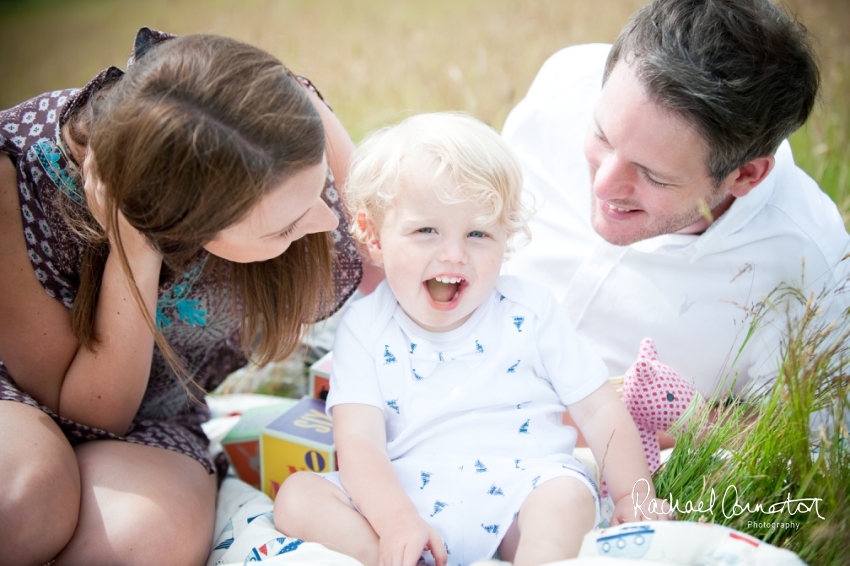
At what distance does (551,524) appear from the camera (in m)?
1.31

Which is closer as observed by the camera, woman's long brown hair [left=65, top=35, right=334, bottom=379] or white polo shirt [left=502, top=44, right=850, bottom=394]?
woman's long brown hair [left=65, top=35, right=334, bottom=379]

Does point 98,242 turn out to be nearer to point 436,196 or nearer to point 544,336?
point 436,196

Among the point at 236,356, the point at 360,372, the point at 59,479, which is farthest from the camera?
the point at 236,356

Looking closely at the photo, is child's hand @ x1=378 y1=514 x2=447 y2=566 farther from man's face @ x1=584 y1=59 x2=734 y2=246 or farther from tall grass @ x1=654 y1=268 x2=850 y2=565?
man's face @ x1=584 y1=59 x2=734 y2=246

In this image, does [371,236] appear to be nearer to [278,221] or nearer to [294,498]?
[278,221]

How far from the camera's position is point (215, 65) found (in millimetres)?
1254

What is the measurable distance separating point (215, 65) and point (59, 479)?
955 mm

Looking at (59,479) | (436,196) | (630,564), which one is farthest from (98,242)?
(630,564)

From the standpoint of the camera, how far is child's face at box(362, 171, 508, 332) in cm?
154

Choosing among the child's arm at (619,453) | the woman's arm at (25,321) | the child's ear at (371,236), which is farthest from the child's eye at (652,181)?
the woman's arm at (25,321)

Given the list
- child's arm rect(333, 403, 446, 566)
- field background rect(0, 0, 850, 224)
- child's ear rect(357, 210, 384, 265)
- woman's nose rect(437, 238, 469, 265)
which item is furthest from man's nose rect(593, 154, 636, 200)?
field background rect(0, 0, 850, 224)

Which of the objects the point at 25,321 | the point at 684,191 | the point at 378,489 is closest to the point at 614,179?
the point at 684,191

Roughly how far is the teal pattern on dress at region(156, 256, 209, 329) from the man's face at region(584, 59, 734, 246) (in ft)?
3.63
